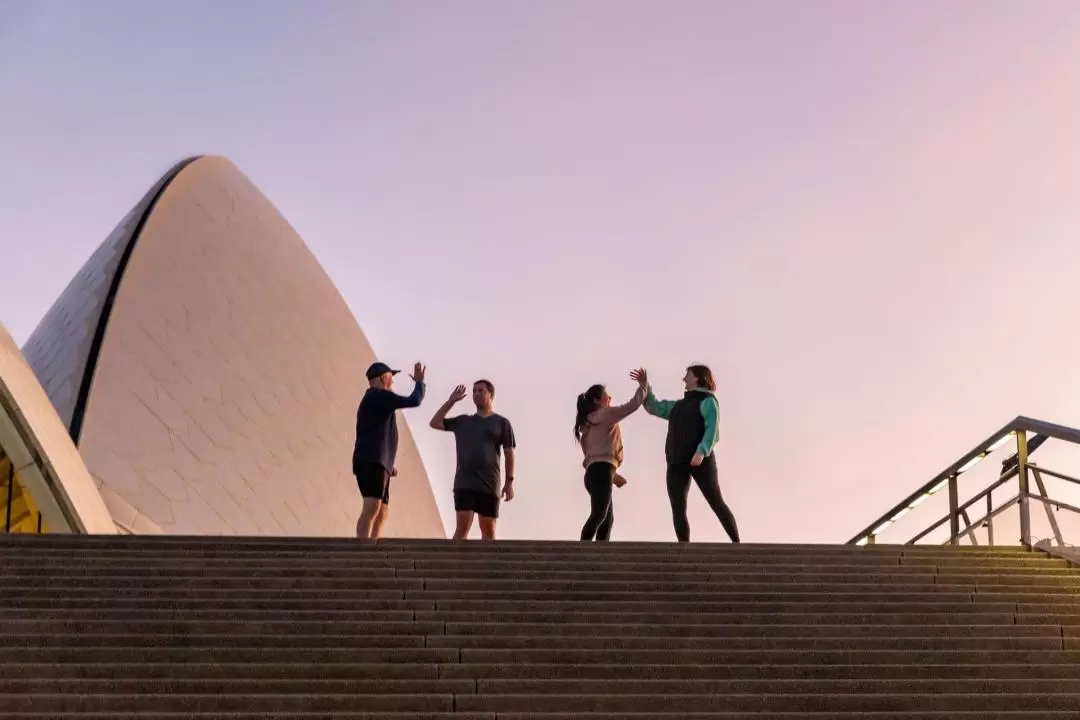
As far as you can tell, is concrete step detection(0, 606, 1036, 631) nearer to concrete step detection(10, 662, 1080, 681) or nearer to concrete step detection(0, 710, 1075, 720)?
concrete step detection(10, 662, 1080, 681)

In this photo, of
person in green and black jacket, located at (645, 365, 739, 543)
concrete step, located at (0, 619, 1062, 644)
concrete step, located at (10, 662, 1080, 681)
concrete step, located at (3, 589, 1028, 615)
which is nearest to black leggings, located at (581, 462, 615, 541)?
person in green and black jacket, located at (645, 365, 739, 543)

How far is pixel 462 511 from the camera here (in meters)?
7.88

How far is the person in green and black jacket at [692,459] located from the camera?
7848mm

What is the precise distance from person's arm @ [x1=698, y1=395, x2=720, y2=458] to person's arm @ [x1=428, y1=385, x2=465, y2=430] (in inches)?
48.1

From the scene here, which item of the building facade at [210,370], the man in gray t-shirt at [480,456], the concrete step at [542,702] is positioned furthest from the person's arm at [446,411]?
the building facade at [210,370]

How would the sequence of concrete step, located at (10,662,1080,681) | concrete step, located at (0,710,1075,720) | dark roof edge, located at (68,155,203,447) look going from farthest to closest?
1. dark roof edge, located at (68,155,203,447)
2. concrete step, located at (10,662,1080,681)
3. concrete step, located at (0,710,1075,720)

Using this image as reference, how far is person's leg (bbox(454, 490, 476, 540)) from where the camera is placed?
7824 mm

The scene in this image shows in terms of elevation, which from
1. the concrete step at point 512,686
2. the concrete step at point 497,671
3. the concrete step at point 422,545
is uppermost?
the concrete step at point 422,545

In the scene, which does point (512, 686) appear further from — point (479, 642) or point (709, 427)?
point (709, 427)

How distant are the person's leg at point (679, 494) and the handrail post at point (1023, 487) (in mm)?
1608

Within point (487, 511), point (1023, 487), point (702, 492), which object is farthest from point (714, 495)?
point (1023, 487)

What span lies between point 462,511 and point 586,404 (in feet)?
2.93

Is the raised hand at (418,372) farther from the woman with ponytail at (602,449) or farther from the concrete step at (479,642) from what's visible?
the concrete step at (479,642)

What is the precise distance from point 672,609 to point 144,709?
204cm
